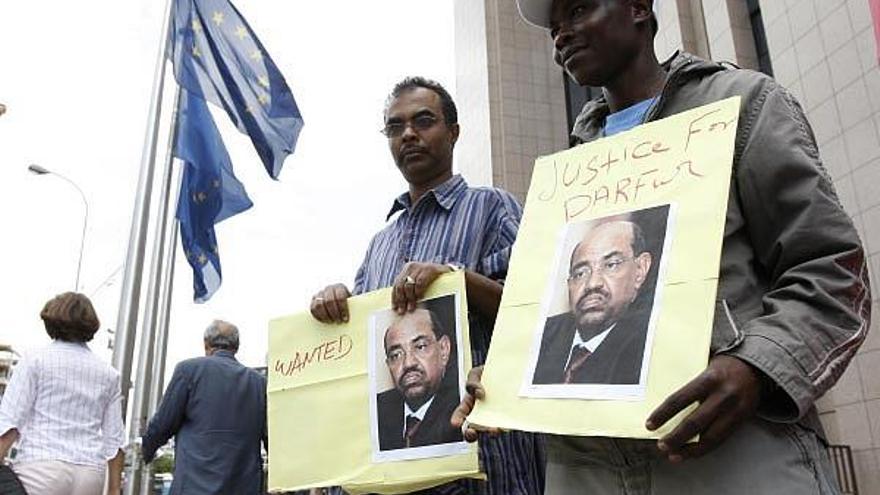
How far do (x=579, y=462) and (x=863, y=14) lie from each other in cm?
891

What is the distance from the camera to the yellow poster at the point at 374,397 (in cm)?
155

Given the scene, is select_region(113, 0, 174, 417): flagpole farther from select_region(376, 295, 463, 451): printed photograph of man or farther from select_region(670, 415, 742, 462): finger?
select_region(670, 415, 742, 462): finger

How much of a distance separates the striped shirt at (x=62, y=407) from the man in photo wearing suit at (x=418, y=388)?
117 inches

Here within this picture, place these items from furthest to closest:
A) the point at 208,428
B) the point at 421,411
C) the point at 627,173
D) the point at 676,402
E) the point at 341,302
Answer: the point at 208,428 → the point at 341,302 → the point at 421,411 → the point at 627,173 → the point at 676,402

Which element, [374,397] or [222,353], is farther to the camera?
[222,353]

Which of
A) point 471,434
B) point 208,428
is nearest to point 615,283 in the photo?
point 471,434

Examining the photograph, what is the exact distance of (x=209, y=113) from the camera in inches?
329

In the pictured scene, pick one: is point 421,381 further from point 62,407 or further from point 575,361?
point 62,407

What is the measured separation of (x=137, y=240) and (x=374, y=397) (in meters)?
5.83

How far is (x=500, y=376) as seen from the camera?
3.99ft

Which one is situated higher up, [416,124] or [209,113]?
[209,113]

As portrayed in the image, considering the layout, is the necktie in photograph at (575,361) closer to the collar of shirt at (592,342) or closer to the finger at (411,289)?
the collar of shirt at (592,342)

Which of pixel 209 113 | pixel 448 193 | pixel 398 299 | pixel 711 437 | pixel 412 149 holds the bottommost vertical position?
pixel 711 437

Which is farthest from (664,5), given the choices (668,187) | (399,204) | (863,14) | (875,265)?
(668,187)
